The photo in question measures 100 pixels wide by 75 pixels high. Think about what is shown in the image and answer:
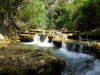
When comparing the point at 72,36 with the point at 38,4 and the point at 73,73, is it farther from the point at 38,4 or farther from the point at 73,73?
the point at 73,73

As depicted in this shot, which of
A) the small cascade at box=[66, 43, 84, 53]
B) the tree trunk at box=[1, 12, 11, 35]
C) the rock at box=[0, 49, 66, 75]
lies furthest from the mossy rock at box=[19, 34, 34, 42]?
the rock at box=[0, 49, 66, 75]

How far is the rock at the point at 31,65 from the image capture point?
7254mm

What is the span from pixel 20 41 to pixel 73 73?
10844 mm

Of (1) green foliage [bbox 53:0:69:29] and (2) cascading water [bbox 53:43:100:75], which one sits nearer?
(2) cascading water [bbox 53:43:100:75]

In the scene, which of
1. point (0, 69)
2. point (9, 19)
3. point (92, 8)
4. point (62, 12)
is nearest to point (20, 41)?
point (9, 19)

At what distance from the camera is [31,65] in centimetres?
748

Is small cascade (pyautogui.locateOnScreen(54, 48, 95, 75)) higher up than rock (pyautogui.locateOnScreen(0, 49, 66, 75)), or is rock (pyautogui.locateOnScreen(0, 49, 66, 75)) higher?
rock (pyautogui.locateOnScreen(0, 49, 66, 75))

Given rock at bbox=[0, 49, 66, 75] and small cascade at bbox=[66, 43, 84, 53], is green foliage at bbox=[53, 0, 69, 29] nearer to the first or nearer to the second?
small cascade at bbox=[66, 43, 84, 53]

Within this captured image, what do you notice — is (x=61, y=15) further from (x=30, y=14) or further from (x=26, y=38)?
(x=26, y=38)

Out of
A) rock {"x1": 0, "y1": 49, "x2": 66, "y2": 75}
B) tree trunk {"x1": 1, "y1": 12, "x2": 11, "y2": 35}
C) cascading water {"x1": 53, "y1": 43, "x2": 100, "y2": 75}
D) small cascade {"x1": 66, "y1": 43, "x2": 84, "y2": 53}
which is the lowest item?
cascading water {"x1": 53, "y1": 43, "x2": 100, "y2": 75}

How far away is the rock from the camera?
23.8 feet

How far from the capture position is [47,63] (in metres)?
7.84

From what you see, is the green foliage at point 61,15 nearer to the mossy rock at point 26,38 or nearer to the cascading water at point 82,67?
the mossy rock at point 26,38

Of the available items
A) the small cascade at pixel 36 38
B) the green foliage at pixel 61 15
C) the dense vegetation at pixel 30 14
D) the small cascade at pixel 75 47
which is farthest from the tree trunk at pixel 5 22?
the green foliage at pixel 61 15
